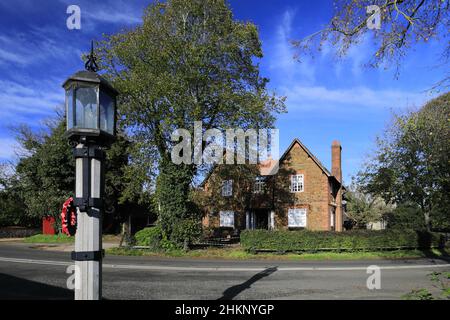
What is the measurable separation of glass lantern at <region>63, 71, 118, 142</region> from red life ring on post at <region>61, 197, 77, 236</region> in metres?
0.74

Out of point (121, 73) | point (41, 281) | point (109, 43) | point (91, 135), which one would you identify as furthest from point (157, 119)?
point (91, 135)

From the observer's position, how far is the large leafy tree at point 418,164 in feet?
99.1

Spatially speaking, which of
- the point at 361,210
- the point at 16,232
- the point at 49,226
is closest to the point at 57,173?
the point at 49,226

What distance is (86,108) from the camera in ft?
14.6

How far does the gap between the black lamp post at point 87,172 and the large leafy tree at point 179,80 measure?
1865 centimetres

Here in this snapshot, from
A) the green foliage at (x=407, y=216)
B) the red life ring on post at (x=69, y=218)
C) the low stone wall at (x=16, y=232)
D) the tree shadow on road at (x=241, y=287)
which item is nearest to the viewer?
the red life ring on post at (x=69, y=218)

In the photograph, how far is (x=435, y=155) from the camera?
30.2 m

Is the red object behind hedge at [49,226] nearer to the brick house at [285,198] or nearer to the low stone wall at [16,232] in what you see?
the low stone wall at [16,232]

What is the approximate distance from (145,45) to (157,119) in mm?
4268

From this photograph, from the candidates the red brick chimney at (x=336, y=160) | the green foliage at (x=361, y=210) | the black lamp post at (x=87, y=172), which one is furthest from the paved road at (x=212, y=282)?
the green foliage at (x=361, y=210)

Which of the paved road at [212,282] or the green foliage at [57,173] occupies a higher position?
the green foliage at [57,173]

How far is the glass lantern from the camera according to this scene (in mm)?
4387

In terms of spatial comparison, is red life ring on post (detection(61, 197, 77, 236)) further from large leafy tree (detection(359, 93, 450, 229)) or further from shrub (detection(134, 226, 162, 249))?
large leafy tree (detection(359, 93, 450, 229))

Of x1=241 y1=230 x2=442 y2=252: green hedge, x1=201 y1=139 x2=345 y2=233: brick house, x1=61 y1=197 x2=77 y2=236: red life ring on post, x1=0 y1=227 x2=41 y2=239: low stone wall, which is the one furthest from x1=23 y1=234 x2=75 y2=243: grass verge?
x1=61 y1=197 x2=77 y2=236: red life ring on post
